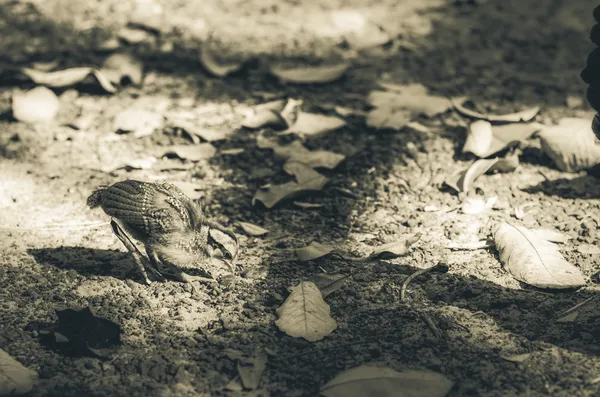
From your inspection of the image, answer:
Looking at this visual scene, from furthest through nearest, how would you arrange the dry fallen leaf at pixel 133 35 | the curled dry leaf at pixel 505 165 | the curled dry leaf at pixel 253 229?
the dry fallen leaf at pixel 133 35, the curled dry leaf at pixel 505 165, the curled dry leaf at pixel 253 229

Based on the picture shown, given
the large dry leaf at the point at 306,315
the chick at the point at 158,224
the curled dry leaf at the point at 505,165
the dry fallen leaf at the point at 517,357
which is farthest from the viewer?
the curled dry leaf at the point at 505,165

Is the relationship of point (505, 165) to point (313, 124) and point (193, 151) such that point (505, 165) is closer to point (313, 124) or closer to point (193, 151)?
point (313, 124)

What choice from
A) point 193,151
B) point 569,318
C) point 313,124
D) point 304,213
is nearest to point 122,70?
point 193,151

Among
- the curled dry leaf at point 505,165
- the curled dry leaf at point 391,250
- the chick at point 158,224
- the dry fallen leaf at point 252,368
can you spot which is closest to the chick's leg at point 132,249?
the chick at point 158,224

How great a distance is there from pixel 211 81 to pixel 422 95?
1.21 metres

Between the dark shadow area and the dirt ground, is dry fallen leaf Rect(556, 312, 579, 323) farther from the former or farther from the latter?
the dark shadow area

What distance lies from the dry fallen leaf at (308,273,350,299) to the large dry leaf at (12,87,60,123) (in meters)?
1.92

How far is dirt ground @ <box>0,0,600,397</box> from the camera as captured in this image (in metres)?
2.39

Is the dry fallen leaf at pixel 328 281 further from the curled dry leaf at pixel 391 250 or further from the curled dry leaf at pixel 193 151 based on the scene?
the curled dry leaf at pixel 193 151

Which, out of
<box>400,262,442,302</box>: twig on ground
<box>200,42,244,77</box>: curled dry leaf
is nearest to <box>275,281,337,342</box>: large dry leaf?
<box>400,262,442,302</box>: twig on ground

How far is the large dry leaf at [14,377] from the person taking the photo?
2217 mm

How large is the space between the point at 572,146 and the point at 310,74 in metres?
1.55

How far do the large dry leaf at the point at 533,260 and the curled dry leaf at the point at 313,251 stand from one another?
673 millimetres

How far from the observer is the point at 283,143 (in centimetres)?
376
